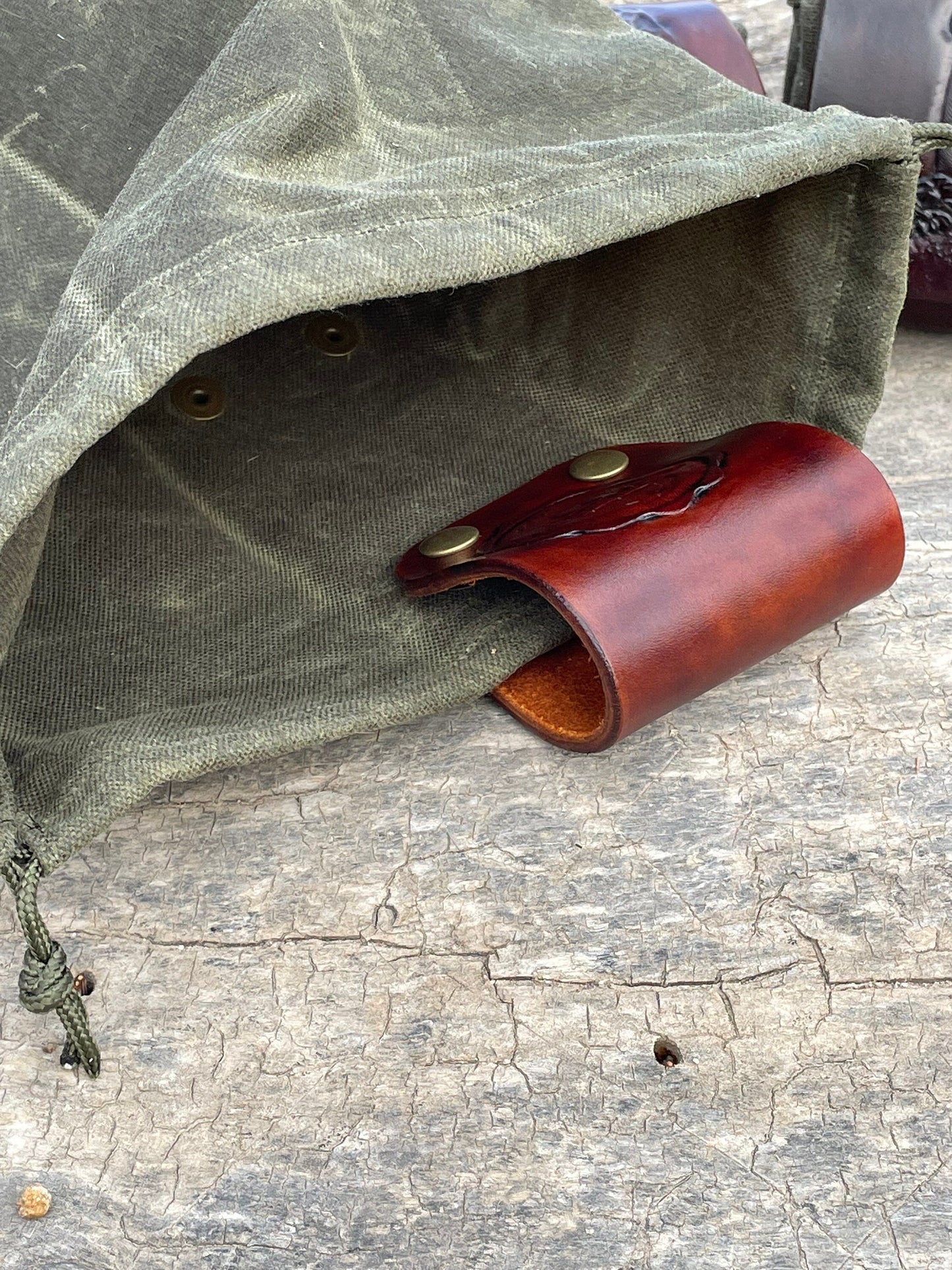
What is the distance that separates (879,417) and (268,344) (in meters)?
0.93

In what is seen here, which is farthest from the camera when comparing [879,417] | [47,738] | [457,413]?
[879,417]

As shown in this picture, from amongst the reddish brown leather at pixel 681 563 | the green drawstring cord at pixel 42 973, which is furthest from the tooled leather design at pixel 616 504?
the green drawstring cord at pixel 42 973

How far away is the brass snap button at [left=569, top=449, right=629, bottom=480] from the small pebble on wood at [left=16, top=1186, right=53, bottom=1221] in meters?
0.89

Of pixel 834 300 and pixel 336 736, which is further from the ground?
pixel 834 300

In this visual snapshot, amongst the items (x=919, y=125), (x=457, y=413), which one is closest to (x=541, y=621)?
(x=457, y=413)

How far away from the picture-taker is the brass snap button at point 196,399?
5.06 ft

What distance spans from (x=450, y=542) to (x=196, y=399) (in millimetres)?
463

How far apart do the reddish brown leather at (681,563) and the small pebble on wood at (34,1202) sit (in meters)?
0.64

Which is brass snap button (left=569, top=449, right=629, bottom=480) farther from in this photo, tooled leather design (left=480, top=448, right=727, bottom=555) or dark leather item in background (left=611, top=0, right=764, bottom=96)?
dark leather item in background (left=611, top=0, right=764, bottom=96)

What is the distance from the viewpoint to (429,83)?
4.12 feet

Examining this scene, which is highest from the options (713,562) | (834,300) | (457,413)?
(834,300)

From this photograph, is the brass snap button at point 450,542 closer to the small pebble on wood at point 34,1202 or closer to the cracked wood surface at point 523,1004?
the cracked wood surface at point 523,1004

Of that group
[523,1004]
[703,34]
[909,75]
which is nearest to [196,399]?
[523,1004]

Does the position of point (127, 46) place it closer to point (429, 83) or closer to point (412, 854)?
point (429, 83)
